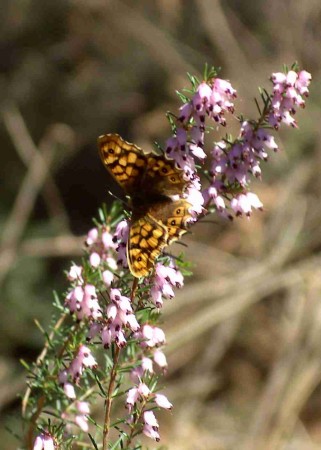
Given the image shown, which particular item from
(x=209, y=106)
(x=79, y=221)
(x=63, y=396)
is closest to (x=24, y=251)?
(x=79, y=221)

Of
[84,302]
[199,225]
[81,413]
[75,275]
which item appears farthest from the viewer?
[199,225]

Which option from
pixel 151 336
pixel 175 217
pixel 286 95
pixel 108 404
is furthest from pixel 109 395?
pixel 286 95

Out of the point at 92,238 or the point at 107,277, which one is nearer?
the point at 107,277

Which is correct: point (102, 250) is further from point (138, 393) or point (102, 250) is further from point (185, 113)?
point (185, 113)

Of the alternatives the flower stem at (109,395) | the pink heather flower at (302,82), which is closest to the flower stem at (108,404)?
the flower stem at (109,395)

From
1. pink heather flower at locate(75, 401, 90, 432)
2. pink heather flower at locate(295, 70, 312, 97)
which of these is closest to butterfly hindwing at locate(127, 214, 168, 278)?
pink heather flower at locate(295, 70, 312, 97)
